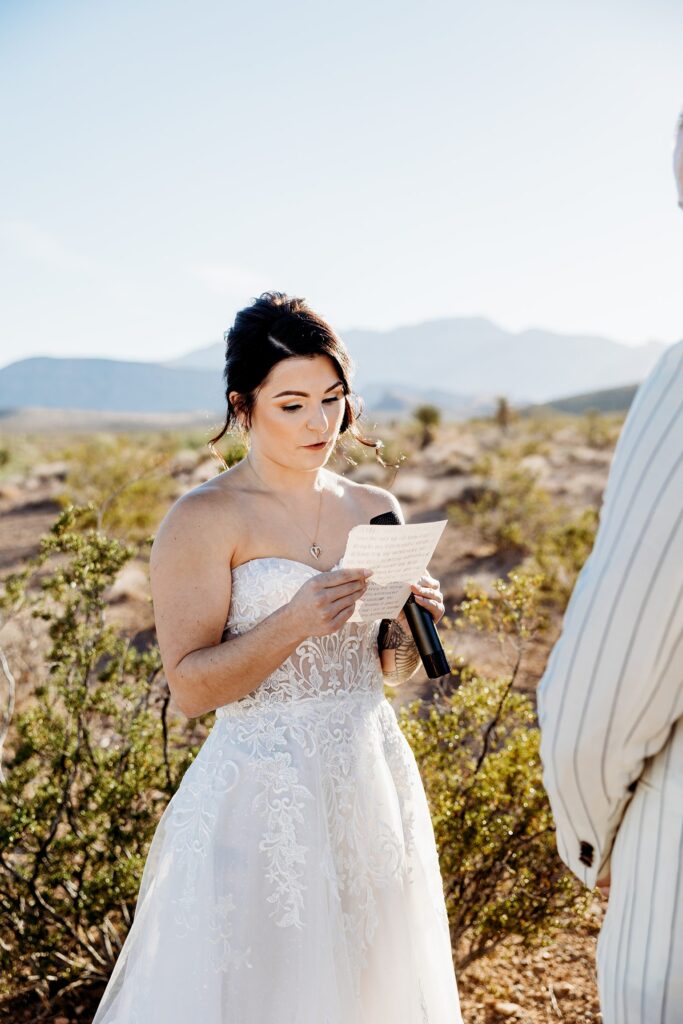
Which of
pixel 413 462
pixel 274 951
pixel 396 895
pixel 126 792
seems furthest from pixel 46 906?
pixel 413 462

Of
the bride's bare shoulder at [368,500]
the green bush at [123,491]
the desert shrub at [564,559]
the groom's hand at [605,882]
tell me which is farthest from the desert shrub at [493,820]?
the green bush at [123,491]

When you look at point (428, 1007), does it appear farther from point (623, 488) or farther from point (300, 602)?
point (623, 488)

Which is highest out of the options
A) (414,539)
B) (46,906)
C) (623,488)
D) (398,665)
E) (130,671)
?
(623,488)

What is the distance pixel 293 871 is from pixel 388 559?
75cm

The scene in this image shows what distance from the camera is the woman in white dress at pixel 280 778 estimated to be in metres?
1.82

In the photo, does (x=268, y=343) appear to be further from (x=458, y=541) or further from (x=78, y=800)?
(x=458, y=541)

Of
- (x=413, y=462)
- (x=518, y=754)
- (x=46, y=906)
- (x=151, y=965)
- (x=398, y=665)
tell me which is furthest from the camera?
(x=413, y=462)

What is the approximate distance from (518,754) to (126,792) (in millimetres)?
1370

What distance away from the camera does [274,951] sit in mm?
1828

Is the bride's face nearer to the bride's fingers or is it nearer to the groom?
the bride's fingers

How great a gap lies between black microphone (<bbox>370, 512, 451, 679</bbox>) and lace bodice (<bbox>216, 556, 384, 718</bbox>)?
0.65ft

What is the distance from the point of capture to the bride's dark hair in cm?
209

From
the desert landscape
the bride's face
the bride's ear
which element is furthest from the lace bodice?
the desert landscape

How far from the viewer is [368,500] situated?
2.40m
